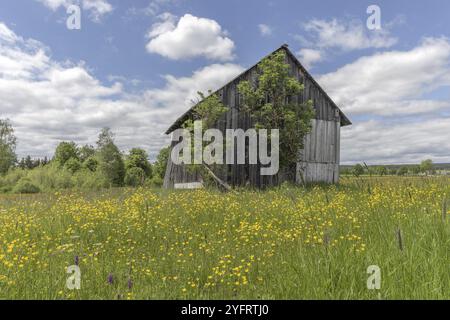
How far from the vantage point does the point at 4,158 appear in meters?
40.8

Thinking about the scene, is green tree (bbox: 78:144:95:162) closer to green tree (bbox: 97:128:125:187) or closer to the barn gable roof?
green tree (bbox: 97:128:125:187)

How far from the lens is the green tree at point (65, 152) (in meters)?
61.9

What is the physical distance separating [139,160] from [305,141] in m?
39.0

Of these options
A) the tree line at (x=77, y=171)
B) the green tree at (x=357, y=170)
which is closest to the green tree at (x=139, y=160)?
the tree line at (x=77, y=171)

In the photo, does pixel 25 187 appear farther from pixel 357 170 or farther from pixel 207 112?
pixel 357 170

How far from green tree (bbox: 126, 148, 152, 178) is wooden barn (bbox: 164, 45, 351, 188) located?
31642 mm

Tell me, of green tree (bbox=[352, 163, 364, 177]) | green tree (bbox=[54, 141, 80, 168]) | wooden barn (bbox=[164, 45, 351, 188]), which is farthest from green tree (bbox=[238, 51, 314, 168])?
green tree (bbox=[54, 141, 80, 168])

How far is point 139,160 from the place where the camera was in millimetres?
54625

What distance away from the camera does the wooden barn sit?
19.7 metres

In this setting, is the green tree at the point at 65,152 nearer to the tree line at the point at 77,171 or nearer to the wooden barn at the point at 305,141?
the tree line at the point at 77,171

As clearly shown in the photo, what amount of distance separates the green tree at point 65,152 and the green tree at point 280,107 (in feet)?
170

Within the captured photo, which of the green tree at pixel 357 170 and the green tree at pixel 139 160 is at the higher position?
the green tree at pixel 139 160

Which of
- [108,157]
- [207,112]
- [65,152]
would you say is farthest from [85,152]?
[207,112]
